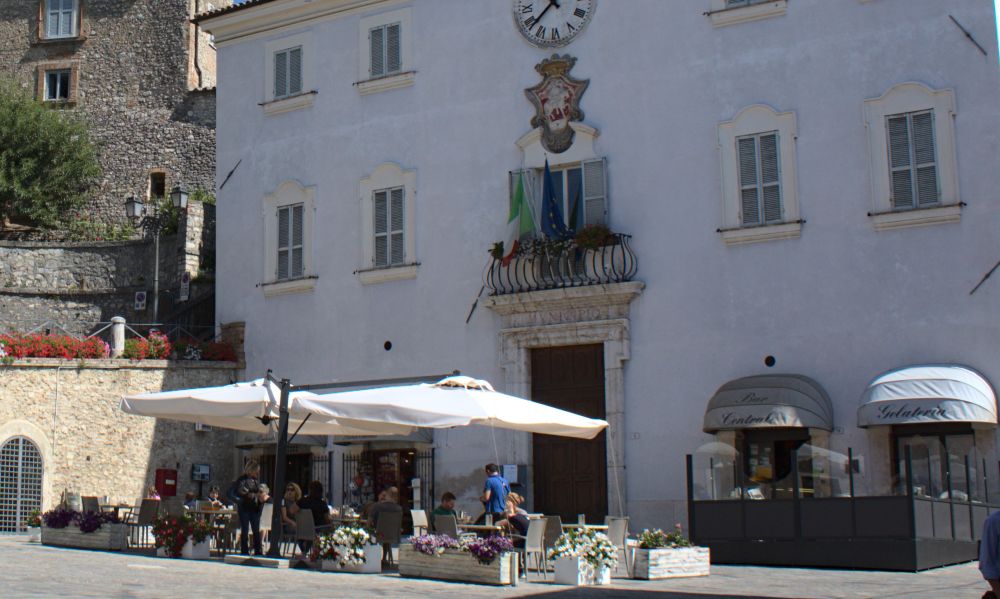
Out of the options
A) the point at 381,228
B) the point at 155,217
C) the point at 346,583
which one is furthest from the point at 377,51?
the point at 155,217

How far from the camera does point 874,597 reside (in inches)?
501

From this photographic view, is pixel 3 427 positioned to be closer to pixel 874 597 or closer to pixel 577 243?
pixel 577 243

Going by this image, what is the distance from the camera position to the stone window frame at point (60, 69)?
1721 inches

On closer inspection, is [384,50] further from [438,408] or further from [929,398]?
[929,398]

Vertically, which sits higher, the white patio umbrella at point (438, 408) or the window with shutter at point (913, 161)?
the window with shutter at point (913, 161)

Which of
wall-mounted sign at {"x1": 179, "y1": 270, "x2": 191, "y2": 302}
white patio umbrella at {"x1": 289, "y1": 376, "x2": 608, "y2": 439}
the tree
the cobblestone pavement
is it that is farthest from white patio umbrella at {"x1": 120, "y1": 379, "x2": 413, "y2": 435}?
the tree

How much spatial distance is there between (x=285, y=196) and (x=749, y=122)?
946 cm

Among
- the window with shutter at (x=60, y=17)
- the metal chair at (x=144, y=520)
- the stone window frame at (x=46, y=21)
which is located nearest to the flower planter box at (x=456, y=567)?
the metal chair at (x=144, y=520)

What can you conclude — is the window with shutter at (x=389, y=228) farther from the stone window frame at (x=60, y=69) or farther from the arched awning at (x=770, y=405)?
the stone window frame at (x=60, y=69)

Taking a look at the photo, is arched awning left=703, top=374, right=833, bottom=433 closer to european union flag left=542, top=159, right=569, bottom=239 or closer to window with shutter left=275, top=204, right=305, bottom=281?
european union flag left=542, top=159, right=569, bottom=239

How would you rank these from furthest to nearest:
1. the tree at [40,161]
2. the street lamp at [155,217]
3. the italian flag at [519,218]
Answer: the tree at [40,161] → the street lamp at [155,217] → the italian flag at [519,218]

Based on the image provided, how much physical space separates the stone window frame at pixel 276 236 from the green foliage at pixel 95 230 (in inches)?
626

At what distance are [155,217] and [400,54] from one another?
1666 cm

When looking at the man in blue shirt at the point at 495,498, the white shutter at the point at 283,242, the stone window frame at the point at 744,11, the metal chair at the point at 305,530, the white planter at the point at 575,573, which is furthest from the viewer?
the white shutter at the point at 283,242
